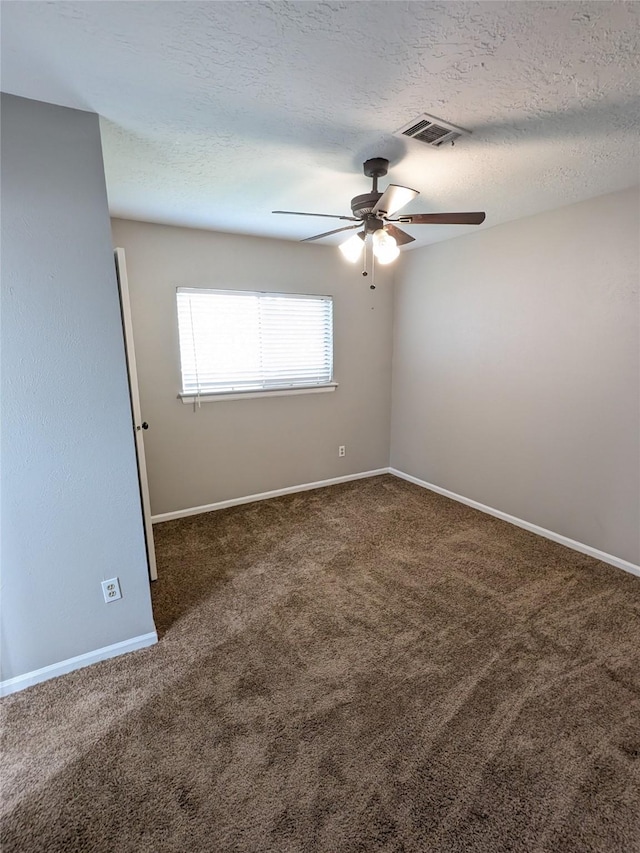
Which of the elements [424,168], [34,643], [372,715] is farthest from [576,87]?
[34,643]

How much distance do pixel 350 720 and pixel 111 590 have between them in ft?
4.13

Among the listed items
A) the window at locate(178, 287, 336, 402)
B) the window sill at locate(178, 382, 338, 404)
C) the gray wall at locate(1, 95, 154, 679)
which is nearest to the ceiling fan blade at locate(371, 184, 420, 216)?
the gray wall at locate(1, 95, 154, 679)

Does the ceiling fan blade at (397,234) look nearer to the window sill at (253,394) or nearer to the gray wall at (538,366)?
the gray wall at (538,366)

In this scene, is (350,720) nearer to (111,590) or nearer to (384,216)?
(111,590)

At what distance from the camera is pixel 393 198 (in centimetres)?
188

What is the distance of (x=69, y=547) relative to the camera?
6.08 ft

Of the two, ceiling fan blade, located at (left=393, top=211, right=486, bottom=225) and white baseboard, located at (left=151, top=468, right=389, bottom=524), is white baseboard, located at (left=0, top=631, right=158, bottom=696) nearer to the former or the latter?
white baseboard, located at (left=151, top=468, right=389, bottom=524)

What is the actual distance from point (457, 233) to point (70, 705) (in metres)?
4.08

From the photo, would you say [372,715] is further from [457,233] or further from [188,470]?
[457,233]

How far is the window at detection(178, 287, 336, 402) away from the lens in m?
3.43

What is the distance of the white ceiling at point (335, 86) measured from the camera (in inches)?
46.3

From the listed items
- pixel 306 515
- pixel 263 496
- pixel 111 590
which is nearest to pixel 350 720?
pixel 111 590

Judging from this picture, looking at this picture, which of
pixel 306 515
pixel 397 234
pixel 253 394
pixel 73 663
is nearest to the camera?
pixel 73 663

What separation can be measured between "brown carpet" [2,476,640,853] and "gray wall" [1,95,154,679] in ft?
1.27
